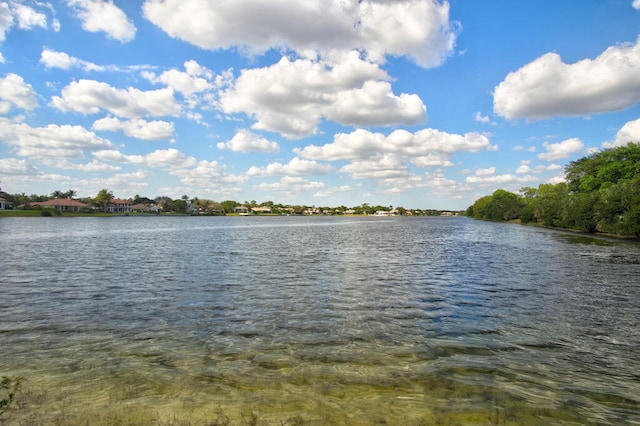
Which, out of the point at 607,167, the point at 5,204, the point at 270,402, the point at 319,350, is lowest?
the point at 319,350

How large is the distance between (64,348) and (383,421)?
9.80 metres

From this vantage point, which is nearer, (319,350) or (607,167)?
(319,350)

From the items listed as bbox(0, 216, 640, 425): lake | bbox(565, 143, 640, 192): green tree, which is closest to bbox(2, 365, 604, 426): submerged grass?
bbox(0, 216, 640, 425): lake

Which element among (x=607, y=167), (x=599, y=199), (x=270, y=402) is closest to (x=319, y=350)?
(x=270, y=402)

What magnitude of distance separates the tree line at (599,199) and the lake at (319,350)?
5131cm

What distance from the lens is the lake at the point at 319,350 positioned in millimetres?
7516

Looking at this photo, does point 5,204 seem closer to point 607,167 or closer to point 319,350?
point 319,350

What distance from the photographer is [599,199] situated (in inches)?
2864

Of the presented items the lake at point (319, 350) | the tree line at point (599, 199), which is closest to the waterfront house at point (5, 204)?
the lake at point (319, 350)

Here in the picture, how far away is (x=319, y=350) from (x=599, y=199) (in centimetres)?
8360

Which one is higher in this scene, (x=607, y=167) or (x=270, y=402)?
(x=607, y=167)

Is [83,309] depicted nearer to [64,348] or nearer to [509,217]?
[64,348]

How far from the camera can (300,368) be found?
9633 millimetres

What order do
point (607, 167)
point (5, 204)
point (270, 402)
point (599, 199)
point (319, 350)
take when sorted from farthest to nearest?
point (5, 204)
point (607, 167)
point (599, 199)
point (319, 350)
point (270, 402)
